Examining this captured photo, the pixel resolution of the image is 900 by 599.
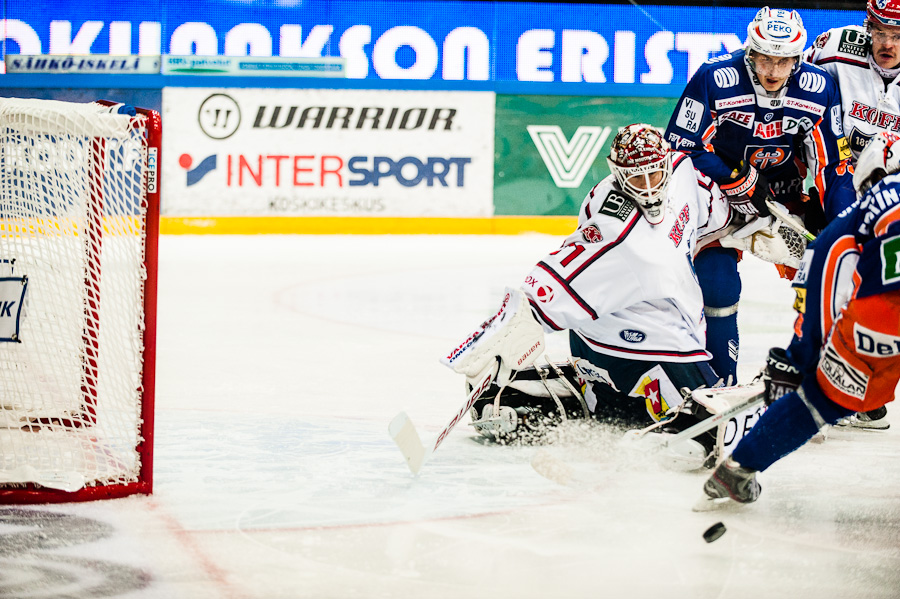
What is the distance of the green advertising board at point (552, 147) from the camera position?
831 cm

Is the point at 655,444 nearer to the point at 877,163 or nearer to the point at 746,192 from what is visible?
the point at 877,163

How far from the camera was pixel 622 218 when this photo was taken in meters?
2.56

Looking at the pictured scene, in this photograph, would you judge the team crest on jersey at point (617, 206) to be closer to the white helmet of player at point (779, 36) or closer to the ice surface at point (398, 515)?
the ice surface at point (398, 515)

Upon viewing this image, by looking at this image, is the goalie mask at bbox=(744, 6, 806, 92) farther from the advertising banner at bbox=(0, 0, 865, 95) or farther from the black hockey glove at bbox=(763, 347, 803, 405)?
the advertising banner at bbox=(0, 0, 865, 95)

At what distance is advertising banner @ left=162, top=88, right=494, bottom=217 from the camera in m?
8.05

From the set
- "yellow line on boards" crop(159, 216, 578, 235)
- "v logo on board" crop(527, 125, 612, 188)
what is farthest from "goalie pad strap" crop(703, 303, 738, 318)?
"v logo on board" crop(527, 125, 612, 188)

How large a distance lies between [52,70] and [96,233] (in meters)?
6.44

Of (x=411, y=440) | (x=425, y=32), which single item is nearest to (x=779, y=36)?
(x=411, y=440)

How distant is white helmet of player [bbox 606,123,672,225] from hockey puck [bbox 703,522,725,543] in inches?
32.7

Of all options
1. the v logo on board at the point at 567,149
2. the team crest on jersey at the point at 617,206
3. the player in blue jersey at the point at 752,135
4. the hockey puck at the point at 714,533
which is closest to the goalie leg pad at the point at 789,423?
the hockey puck at the point at 714,533

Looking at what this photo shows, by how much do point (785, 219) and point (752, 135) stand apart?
0.89 ft

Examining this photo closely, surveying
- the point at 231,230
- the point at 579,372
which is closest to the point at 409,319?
the point at 579,372

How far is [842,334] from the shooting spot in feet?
6.29

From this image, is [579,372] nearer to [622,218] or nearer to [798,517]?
[622,218]
